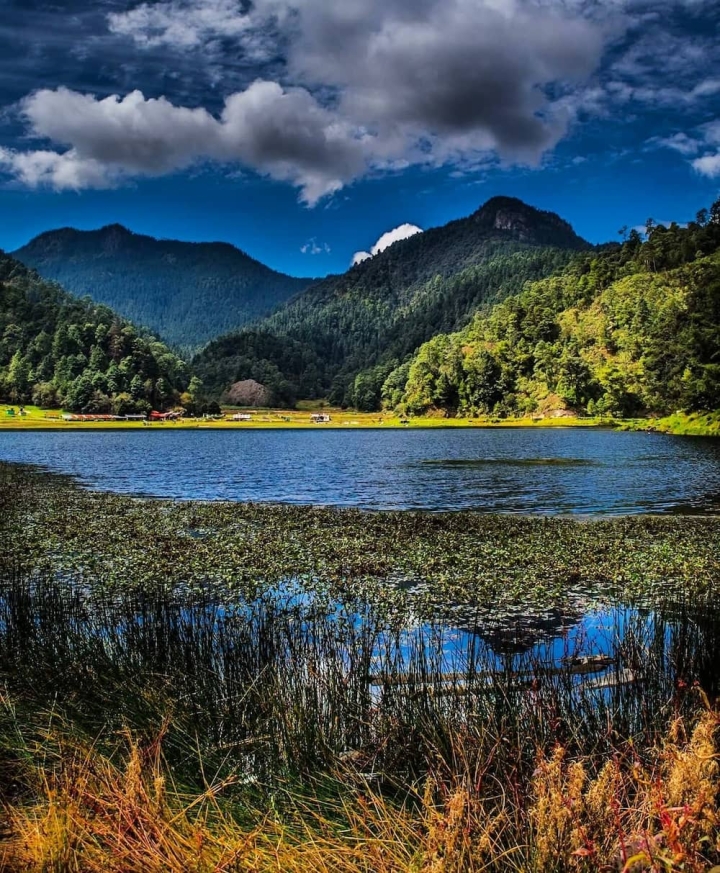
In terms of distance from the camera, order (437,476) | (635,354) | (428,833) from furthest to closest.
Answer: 1. (635,354)
2. (437,476)
3. (428,833)

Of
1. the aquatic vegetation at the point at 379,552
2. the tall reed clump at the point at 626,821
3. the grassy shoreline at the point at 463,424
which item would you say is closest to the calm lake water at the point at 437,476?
the aquatic vegetation at the point at 379,552

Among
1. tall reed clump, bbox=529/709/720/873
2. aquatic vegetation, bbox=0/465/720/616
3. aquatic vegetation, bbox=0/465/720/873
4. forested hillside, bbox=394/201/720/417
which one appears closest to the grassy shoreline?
forested hillside, bbox=394/201/720/417

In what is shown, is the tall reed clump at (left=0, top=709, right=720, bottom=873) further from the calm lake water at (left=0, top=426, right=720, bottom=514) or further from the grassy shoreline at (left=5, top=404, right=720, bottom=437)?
the grassy shoreline at (left=5, top=404, right=720, bottom=437)

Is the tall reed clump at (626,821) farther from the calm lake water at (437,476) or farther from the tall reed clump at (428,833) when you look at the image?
the calm lake water at (437,476)

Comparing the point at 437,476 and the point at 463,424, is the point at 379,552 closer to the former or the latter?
the point at 437,476

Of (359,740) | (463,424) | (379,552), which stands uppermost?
(463,424)

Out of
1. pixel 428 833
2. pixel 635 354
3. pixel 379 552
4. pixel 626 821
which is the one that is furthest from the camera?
pixel 635 354

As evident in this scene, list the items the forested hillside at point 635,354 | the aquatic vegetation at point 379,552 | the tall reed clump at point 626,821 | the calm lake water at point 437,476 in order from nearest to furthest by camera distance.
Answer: the tall reed clump at point 626,821 → the aquatic vegetation at point 379,552 → the calm lake water at point 437,476 → the forested hillside at point 635,354

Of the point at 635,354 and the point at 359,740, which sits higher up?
the point at 635,354

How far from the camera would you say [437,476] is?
47.8 metres

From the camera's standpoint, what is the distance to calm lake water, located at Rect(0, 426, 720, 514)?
113 feet

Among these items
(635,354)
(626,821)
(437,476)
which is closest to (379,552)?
(626,821)

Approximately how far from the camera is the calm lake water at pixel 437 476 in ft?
113

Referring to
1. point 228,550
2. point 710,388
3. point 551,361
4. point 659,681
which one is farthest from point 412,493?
point 551,361
